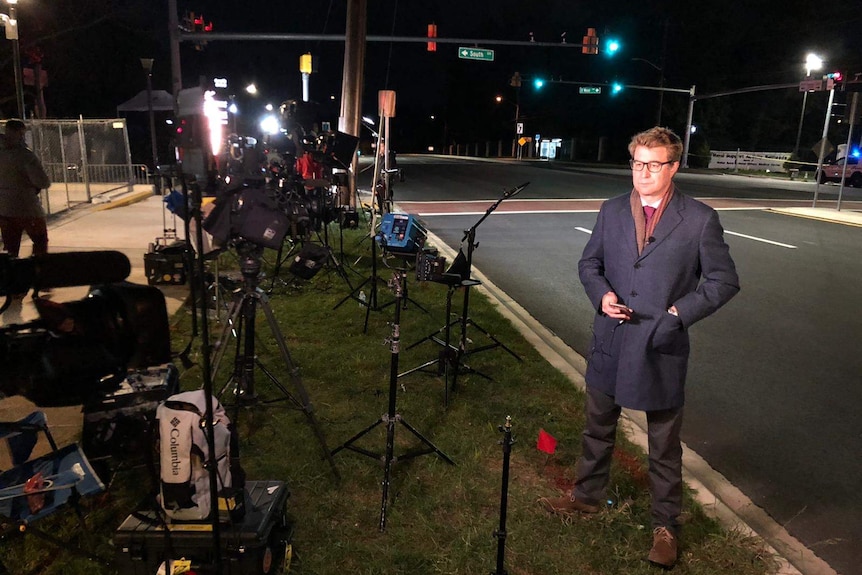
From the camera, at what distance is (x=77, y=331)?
8.70 feet

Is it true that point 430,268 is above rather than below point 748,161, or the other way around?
above

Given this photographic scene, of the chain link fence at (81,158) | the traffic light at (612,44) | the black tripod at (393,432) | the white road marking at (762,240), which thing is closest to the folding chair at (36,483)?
the black tripod at (393,432)

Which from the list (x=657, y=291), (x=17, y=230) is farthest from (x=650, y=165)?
(x=17, y=230)

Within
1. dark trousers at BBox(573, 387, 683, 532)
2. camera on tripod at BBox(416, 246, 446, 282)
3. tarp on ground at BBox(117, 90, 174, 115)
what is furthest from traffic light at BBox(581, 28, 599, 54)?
dark trousers at BBox(573, 387, 683, 532)

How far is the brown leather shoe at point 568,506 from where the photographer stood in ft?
10.7

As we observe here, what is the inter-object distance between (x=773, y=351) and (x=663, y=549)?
3.75m

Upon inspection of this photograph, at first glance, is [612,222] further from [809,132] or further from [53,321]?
[809,132]

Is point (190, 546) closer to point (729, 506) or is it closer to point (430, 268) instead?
point (430, 268)

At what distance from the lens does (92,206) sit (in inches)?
569

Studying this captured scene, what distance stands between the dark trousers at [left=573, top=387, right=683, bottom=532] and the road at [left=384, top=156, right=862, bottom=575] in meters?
0.86

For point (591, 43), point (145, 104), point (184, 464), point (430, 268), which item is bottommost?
point (184, 464)

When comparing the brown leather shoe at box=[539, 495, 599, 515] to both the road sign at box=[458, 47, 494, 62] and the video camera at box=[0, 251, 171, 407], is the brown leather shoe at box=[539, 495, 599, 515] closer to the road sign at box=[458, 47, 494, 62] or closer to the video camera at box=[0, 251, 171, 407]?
the video camera at box=[0, 251, 171, 407]

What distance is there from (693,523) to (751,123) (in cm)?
5519

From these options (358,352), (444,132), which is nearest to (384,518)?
(358,352)
